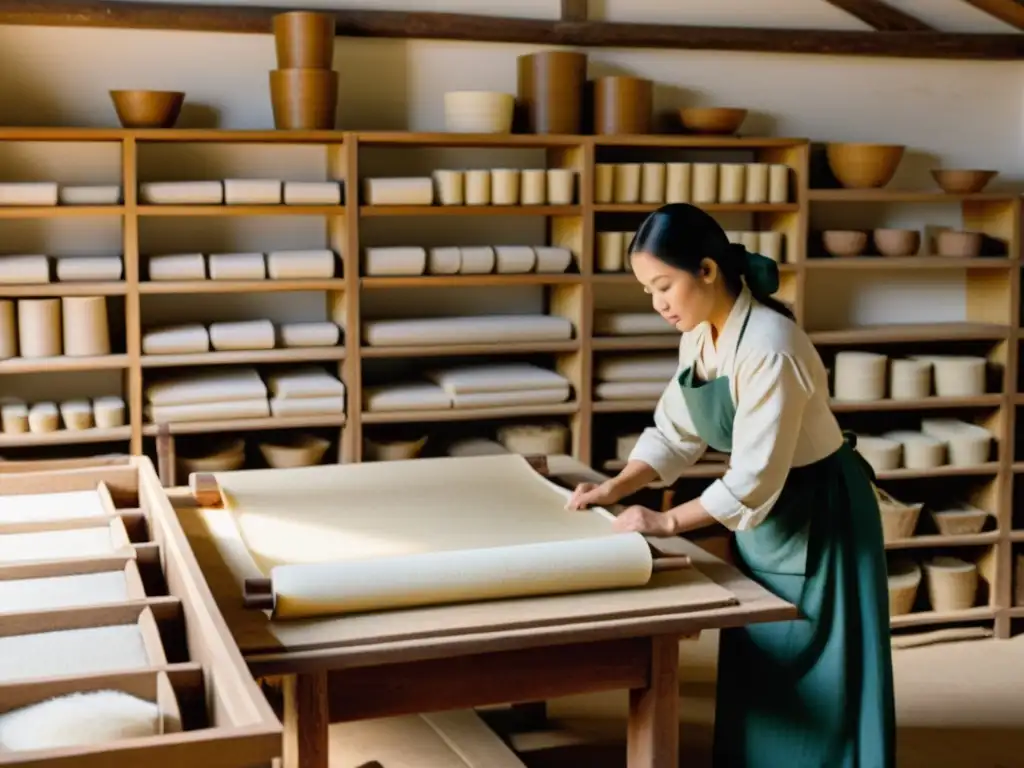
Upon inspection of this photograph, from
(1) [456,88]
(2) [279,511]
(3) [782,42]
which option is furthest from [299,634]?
(3) [782,42]

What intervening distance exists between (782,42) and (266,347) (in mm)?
2303

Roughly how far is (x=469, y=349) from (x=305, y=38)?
3.75ft

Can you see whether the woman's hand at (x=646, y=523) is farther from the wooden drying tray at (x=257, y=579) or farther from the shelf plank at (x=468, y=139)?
the shelf plank at (x=468, y=139)

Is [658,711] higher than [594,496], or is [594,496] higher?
[594,496]

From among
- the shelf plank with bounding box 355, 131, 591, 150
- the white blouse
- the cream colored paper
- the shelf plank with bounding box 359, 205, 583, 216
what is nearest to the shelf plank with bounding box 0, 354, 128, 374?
the shelf plank with bounding box 359, 205, 583, 216

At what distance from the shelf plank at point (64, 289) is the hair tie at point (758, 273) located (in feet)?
7.14

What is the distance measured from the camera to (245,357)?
14.1 ft

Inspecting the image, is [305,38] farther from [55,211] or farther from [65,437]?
[65,437]

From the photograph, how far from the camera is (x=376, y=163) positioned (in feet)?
15.5

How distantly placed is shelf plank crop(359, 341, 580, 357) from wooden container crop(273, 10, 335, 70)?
94cm

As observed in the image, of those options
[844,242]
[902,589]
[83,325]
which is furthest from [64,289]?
[902,589]

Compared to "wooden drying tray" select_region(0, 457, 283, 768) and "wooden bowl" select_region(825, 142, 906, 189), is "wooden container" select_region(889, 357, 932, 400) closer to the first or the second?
"wooden bowl" select_region(825, 142, 906, 189)

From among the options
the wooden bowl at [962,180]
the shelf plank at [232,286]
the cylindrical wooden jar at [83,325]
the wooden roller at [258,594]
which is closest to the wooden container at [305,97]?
the shelf plank at [232,286]

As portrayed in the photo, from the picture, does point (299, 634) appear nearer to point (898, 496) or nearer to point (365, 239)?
point (365, 239)
